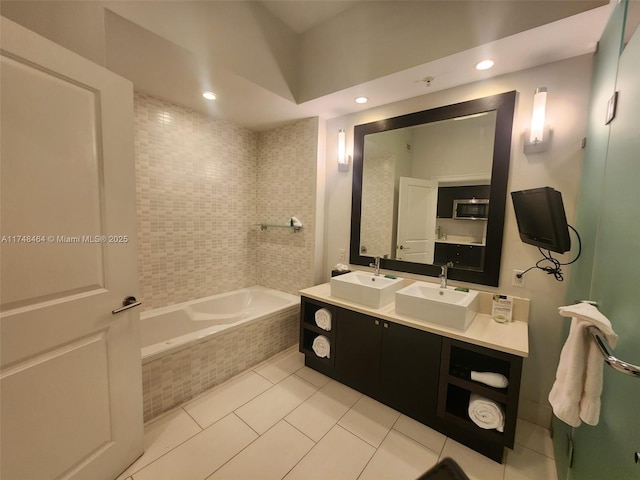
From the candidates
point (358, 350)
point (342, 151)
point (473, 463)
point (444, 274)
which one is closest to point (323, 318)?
point (358, 350)

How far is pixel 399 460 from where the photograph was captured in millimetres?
1508

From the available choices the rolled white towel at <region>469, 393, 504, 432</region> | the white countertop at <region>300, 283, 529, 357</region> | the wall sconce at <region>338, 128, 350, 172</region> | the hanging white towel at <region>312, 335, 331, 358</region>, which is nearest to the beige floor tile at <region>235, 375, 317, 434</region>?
the hanging white towel at <region>312, 335, 331, 358</region>

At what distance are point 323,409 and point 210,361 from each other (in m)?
0.97

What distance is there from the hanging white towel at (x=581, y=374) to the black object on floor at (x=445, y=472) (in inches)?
23.3

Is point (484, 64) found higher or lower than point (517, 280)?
higher

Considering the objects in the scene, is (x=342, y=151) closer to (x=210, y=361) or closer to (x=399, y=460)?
(x=210, y=361)

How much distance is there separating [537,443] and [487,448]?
40 cm

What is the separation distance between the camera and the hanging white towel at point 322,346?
2.21 meters

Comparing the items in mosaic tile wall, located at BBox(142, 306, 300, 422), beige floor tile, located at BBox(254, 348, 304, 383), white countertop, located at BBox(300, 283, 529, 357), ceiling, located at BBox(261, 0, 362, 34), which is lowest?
beige floor tile, located at BBox(254, 348, 304, 383)

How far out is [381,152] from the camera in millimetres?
2426

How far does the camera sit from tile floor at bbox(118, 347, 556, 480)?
143 centimetres

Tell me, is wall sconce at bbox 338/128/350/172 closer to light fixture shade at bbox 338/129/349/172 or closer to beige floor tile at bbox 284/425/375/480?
light fixture shade at bbox 338/129/349/172

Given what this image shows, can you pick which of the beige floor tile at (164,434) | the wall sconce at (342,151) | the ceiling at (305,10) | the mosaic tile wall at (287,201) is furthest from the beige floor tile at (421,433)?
the ceiling at (305,10)

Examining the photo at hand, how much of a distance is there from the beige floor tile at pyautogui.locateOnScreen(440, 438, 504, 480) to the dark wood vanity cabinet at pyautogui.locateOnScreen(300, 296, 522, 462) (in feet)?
0.12
